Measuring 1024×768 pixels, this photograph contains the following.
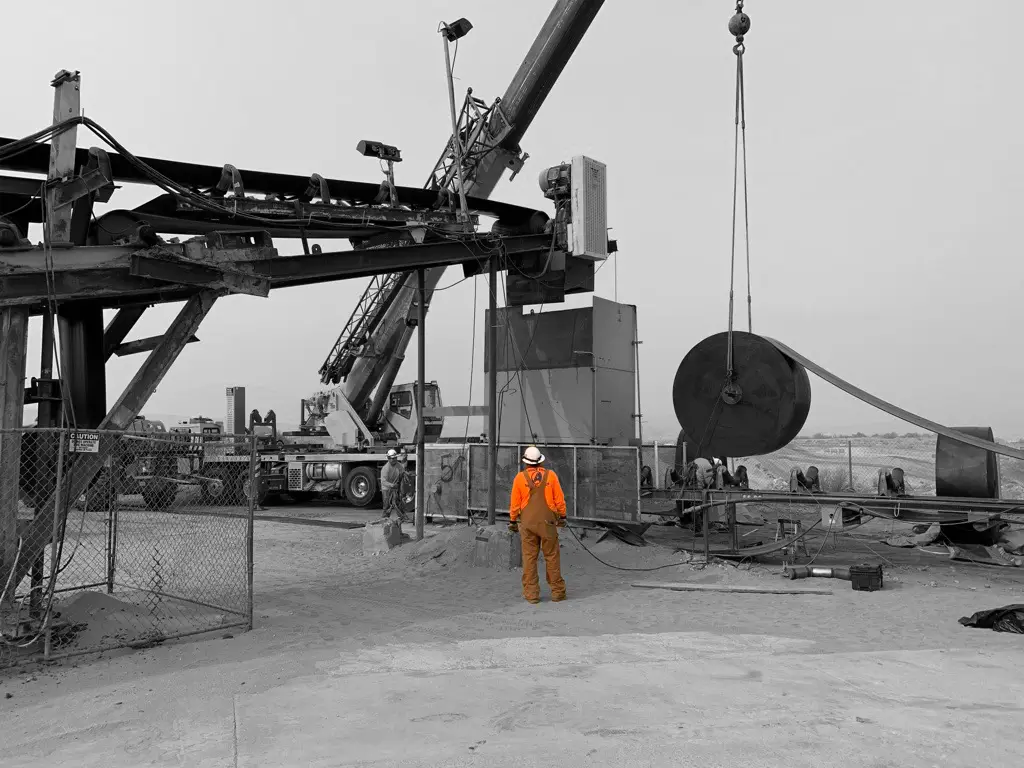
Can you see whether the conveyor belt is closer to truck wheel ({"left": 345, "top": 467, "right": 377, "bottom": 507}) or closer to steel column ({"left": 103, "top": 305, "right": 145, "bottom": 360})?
steel column ({"left": 103, "top": 305, "right": 145, "bottom": 360})

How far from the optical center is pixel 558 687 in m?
5.73

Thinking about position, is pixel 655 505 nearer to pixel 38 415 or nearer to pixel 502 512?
pixel 502 512

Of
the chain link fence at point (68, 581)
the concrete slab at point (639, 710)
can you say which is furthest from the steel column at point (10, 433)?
the concrete slab at point (639, 710)

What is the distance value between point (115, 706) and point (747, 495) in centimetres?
815

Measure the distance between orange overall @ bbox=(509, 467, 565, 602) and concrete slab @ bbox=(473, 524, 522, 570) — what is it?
61.5 inches

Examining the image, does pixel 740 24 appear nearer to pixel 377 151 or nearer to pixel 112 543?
pixel 377 151

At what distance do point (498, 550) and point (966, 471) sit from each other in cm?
650

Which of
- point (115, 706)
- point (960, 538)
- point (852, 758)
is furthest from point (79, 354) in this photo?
point (960, 538)

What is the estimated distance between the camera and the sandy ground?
459cm

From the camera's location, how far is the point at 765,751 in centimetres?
449

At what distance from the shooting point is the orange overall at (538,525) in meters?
9.33

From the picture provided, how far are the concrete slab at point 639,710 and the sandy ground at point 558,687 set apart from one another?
0.02 metres

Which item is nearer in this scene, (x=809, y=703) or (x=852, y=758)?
(x=852, y=758)

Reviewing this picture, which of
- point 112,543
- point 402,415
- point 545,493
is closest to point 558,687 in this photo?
point 545,493
